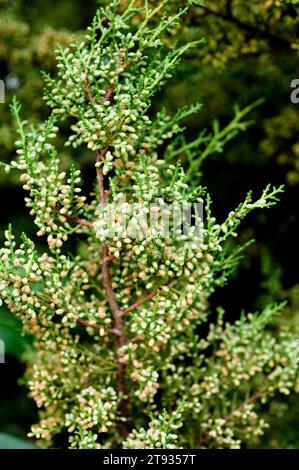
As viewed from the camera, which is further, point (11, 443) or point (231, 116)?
point (231, 116)

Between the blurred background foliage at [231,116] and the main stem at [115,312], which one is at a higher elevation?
the blurred background foliage at [231,116]

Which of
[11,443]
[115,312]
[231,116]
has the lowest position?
[11,443]

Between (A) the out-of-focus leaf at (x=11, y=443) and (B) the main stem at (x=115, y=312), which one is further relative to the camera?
(A) the out-of-focus leaf at (x=11, y=443)

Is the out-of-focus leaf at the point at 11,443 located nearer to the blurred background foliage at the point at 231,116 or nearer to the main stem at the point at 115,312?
the blurred background foliage at the point at 231,116

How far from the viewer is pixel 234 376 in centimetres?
210

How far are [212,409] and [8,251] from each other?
1.21 m

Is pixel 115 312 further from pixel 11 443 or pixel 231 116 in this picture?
pixel 231 116

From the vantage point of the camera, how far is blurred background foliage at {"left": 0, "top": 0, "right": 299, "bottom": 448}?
239 centimetres

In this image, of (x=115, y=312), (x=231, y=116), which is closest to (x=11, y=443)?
(x=115, y=312)

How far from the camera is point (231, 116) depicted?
3.62 meters

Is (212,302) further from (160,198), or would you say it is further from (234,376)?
(160,198)

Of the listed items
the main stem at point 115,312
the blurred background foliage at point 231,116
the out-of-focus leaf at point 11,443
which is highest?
the blurred background foliage at point 231,116

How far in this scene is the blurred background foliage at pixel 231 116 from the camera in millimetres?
2389

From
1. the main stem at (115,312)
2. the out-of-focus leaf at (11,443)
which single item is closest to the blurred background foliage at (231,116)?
the out-of-focus leaf at (11,443)
